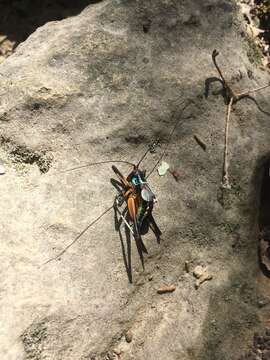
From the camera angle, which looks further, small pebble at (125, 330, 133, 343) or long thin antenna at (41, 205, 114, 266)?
small pebble at (125, 330, 133, 343)

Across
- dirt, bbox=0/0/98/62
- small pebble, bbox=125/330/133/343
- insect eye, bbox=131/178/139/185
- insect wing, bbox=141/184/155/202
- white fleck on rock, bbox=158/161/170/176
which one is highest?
dirt, bbox=0/0/98/62

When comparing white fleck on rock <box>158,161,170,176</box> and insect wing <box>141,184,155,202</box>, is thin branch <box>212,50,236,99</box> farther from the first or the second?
insect wing <box>141,184,155,202</box>

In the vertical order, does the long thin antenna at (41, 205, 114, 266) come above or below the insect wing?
below

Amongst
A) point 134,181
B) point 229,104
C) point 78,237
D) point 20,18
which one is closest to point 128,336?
point 78,237

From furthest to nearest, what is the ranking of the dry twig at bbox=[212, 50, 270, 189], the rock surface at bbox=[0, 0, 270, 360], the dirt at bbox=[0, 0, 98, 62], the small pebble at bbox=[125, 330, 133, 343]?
the dirt at bbox=[0, 0, 98, 62], the dry twig at bbox=[212, 50, 270, 189], the small pebble at bbox=[125, 330, 133, 343], the rock surface at bbox=[0, 0, 270, 360]

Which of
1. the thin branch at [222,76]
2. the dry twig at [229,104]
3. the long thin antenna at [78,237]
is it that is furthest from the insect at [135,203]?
the thin branch at [222,76]

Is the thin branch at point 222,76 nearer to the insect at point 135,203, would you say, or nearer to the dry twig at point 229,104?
the dry twig at point 229,104

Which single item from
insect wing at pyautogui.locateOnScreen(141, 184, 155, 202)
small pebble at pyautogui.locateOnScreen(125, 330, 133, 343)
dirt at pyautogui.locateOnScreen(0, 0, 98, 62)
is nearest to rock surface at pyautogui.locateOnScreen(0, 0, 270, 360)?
small pebble at pyautogui.locateOnScreen(125, 330, 133, 343)

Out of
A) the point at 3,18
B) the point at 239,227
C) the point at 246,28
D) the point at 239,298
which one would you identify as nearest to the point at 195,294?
the point at 239,298

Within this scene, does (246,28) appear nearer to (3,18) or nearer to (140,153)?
(140,153)
